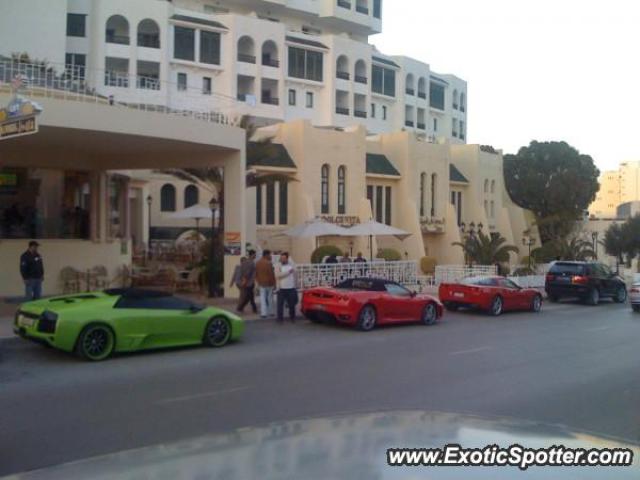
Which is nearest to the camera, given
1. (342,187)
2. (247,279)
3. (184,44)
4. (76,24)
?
(247,279)

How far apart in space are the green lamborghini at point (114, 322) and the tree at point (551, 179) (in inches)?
1931

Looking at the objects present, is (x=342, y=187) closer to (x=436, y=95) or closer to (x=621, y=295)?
(x=621, y=295)

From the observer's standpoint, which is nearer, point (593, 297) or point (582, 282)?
point (582, 282)

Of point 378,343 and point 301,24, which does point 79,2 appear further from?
point 378,343

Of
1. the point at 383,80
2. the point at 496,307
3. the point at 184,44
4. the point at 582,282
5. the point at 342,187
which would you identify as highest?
the point at 383,80

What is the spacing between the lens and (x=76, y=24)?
177 ft

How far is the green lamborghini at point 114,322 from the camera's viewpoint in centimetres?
1158

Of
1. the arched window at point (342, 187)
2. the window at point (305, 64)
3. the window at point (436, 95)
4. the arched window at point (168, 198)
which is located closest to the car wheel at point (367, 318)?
the arched window at point (342, 187)

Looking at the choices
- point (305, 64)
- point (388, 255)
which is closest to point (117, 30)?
point (305, 64)

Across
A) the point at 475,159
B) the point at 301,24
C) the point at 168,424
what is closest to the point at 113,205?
the point at 168,424

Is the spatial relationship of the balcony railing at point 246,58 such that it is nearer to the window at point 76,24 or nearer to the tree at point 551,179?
the window at point 76,24

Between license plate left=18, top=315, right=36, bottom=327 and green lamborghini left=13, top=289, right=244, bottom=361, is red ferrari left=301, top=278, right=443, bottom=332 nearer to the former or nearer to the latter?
green lamborghini left=13, top=289, right=244, bottom=361

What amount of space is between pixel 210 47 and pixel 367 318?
151 feet

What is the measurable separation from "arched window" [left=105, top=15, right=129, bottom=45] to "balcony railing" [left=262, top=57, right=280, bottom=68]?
11.9 meters
